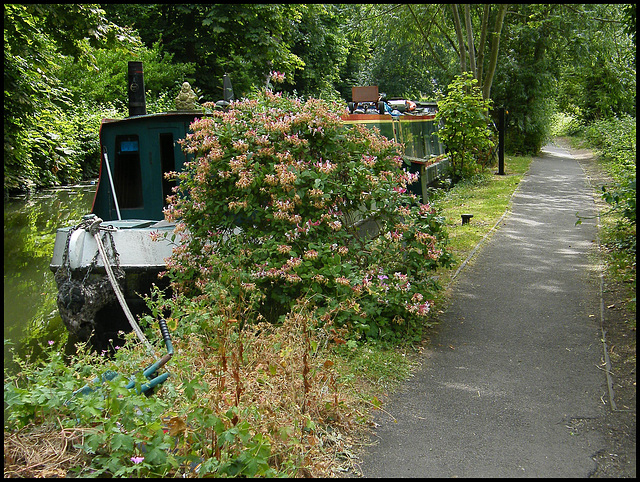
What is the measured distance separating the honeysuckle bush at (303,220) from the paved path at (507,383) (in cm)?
72

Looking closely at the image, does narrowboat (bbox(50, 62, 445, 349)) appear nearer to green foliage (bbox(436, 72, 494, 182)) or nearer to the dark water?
the dark water

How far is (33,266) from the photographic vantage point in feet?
39.0

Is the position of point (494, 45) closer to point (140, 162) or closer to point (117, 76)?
point (140, 162)

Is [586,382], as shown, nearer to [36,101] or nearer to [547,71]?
[36,101]

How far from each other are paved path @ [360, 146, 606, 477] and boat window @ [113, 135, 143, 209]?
186 inches

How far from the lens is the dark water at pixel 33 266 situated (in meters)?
8.66

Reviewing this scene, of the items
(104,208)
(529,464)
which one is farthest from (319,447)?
(104,208)

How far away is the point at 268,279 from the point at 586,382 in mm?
2727

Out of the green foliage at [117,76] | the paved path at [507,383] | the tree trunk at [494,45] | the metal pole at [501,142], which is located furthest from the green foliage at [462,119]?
the green foliage at [117,76]

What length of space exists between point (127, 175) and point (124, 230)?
79.1 inches

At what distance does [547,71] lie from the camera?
2778cm

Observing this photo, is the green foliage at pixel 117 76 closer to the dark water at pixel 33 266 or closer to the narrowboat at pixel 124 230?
the dark water at pixel 33 266

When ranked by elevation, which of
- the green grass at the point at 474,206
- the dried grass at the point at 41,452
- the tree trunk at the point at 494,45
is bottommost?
the dried grass at the point at 41,452

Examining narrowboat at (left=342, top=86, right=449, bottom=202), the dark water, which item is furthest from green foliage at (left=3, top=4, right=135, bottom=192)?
narrowboat at (left=342, top=86, right=449, bottom=202)
